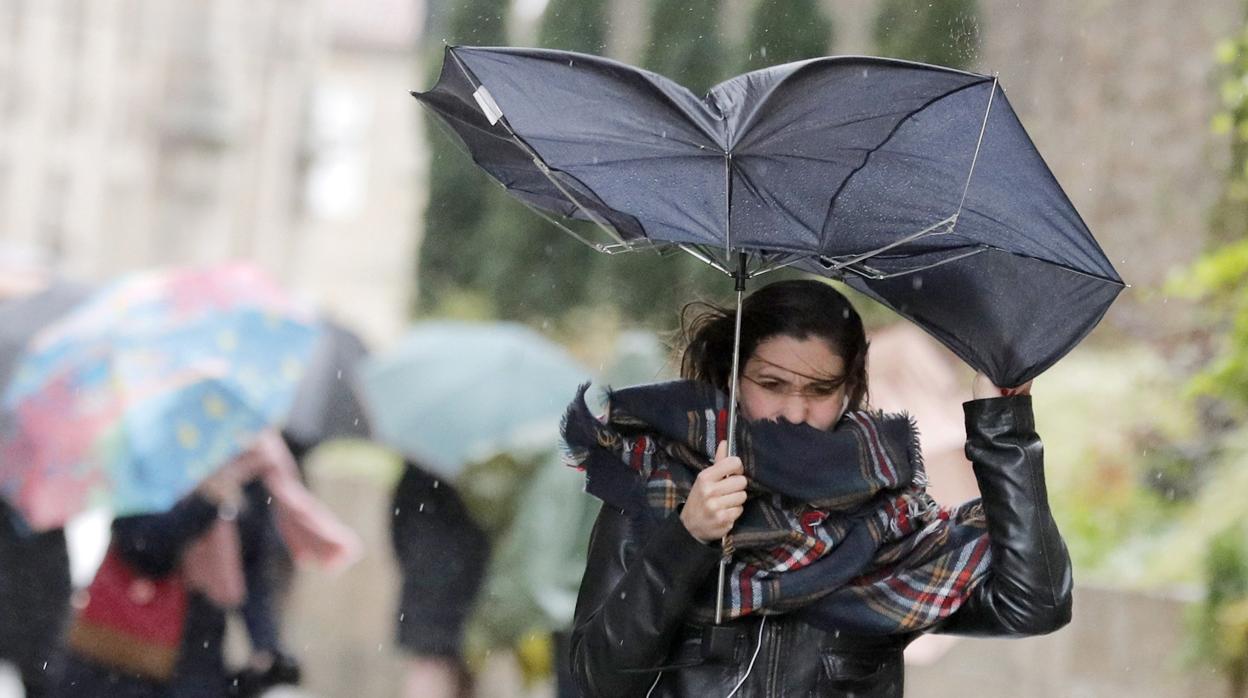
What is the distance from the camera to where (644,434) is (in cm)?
301

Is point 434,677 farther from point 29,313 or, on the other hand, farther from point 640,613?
point 640,613

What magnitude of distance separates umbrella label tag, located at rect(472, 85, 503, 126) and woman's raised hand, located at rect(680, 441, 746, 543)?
61 centimetres

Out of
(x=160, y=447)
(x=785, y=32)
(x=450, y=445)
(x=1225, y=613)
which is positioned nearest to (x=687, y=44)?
(x=785, y=32)

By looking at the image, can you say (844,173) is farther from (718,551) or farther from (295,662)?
(295,662)

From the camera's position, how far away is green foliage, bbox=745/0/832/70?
45.0 ft

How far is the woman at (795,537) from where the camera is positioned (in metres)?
2.86

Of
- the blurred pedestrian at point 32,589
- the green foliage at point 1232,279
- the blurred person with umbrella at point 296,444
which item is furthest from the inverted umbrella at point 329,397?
the green foliage at point 1232,279

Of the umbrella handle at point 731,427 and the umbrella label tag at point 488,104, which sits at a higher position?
the umbrella label tag at point 488,104

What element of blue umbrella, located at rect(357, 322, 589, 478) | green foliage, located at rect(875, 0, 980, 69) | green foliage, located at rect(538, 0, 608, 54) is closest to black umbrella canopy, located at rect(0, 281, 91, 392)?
blue umbrella, located at rect(357, 322, 589, 478)

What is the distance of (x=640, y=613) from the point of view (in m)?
2.79

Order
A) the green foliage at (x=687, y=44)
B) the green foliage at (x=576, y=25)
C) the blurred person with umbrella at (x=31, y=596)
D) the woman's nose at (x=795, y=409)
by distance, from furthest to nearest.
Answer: the green foliage at (x=576, y=25)
the green foliage at (x=687, y=44)
the blurred person with umbrella at (x=31, y=596)
the woman's nose at (x=795, y=409)

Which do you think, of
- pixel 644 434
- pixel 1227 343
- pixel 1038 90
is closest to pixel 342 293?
pixel 1038 90

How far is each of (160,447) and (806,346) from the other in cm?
423

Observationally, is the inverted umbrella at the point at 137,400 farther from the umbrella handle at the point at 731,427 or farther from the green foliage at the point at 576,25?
the green foliage at the point at 576,25
